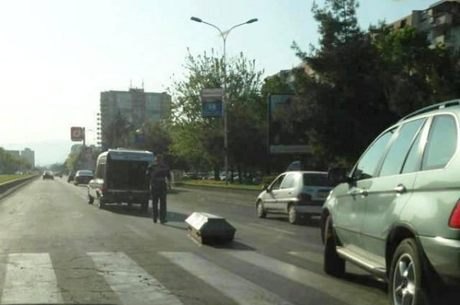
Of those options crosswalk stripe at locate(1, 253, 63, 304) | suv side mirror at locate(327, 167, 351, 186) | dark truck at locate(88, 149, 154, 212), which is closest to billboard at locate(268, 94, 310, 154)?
dark truck at locate(88, 149, 154, 212)

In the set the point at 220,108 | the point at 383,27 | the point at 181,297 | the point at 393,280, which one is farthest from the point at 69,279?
the point at 220,108

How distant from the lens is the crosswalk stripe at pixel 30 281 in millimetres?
8337

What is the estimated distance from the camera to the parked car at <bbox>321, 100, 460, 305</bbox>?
20.4 feet

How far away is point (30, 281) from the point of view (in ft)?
31.7

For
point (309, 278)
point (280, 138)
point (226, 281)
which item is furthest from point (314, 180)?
point (280, 138)

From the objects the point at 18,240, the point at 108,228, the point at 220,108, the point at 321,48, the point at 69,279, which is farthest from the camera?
the point at 220,108

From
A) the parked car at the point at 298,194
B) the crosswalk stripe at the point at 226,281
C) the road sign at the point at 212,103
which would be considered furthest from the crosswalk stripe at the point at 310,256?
the road sign at the point at 212,103

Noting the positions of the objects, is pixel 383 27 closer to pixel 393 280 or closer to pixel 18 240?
pixel 18 240

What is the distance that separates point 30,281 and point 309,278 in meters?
3.62

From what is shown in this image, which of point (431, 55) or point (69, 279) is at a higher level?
point (431, 55)

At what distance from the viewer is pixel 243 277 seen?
10.2m

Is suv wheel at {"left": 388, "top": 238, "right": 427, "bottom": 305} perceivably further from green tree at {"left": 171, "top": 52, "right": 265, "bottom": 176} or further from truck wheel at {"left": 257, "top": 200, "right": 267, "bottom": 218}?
green tree at {"left": 171, "top": 52, "right": 265, "bottom": 176}

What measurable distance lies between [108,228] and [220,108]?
3607 cm

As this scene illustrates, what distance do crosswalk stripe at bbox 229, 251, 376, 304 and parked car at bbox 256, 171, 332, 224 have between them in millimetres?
8265
